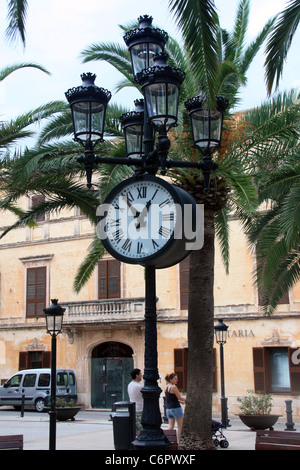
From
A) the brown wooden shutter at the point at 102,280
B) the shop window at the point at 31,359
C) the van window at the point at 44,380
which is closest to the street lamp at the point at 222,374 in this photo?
the van window at the point at 44,380

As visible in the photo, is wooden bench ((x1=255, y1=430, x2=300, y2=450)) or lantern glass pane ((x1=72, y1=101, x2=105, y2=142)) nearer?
lantern glass pane ((x1=72, y1=101, x2=105, y2=142))

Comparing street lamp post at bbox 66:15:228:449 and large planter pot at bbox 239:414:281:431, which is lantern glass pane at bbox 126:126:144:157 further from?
large planter pot at bbox 239:414:281:431

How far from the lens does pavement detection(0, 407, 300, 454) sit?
44.0 feet

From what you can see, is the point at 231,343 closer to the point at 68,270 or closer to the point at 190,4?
the point at 68,270

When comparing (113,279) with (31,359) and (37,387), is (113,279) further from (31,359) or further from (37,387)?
(31,359)

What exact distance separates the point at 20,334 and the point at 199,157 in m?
21.2

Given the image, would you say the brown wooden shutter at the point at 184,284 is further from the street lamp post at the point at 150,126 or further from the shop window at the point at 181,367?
the street lamp post at the point at 150,126

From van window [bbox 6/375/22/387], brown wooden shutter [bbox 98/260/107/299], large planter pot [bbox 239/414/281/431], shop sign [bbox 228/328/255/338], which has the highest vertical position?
brown wooden shutter [bbox 98/260/107/299]

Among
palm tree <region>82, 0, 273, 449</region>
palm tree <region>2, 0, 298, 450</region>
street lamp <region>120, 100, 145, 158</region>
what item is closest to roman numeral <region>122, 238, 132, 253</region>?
street lamp <region>120, 100, 145, 158</region>

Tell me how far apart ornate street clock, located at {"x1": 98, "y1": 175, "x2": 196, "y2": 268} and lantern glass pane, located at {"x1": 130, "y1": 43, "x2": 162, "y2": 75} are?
210 cm

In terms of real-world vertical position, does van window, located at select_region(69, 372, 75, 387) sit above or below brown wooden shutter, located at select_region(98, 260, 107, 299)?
below

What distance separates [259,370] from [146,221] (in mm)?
18979

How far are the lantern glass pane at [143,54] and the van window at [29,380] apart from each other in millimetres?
21272

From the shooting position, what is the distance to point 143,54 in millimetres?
7312
